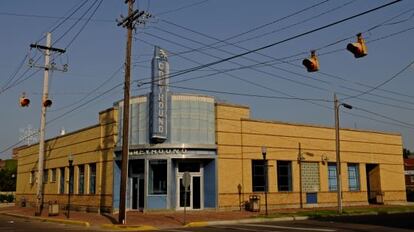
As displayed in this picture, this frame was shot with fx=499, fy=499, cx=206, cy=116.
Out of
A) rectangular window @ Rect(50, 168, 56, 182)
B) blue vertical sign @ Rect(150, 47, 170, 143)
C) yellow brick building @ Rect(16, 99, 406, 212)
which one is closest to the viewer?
blue vertical sign @ Rect(150, 47, 170, 143)

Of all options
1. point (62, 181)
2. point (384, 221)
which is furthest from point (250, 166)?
point (62, 181)

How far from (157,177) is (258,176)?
7444 millimetres

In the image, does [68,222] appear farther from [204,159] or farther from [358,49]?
[358,49]

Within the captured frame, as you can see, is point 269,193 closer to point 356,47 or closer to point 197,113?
point 197,113

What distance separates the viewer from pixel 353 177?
136 feet

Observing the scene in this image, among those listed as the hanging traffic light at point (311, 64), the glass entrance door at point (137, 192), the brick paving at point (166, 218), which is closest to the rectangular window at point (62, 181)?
the glass entrance door at point (137, 192)

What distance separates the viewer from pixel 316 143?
39.1 m

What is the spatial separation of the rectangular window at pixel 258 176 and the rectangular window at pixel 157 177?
660 cm

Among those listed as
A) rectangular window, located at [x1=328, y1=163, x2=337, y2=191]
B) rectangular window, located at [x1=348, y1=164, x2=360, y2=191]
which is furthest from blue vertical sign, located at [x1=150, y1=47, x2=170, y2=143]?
rectangular window, located at [x1=348, y1=164, x2=360, y2=191]

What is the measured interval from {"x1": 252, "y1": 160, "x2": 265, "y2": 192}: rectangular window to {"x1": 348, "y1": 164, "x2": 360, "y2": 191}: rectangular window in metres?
9.52

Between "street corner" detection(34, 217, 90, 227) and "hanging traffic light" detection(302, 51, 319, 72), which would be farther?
"street corner" detection(34, 217, 90, 227)

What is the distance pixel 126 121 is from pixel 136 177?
29.1 ft

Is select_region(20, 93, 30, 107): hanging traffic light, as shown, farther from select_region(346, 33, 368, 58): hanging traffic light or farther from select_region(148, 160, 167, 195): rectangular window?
select_region(346, 33, 368, 58): hanging traffic light

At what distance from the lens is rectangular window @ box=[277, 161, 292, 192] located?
120ft
